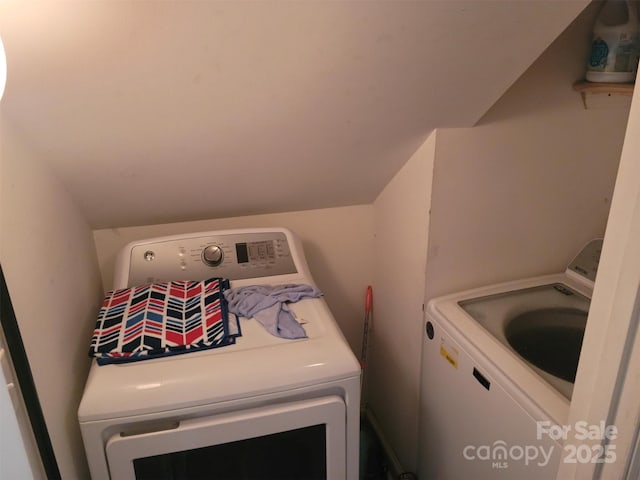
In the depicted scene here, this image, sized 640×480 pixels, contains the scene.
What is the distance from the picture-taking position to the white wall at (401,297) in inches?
58.3

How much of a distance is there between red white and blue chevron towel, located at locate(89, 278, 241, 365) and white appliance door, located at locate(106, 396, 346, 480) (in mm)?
190

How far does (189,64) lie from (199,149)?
1.06 ft

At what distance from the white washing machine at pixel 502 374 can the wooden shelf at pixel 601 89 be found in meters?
0.51

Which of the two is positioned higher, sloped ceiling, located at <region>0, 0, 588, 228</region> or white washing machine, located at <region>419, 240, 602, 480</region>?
sloped ceiling, located at <region>0, 0, 588, 228</region>

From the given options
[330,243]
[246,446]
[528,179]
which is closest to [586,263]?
[528,179]

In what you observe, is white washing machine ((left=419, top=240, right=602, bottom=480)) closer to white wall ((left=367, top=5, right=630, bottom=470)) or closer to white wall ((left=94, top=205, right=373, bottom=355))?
white wall ((left=367, top=5, right=630, bottom=470))

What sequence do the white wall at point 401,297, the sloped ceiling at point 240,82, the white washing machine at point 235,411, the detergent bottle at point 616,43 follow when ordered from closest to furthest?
the sloped ceiling at point 240,82 → the white washing machine at point 235,411 → the detergent bottle at point 616,43 → the white wall at point 401,297

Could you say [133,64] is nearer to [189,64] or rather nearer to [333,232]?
[189,64]

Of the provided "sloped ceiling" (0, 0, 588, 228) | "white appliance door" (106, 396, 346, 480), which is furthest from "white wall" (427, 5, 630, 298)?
"white appliance door" (106, 396, 346, 480)

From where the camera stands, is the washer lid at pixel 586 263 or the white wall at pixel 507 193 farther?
the washer lid at pixel 586 263

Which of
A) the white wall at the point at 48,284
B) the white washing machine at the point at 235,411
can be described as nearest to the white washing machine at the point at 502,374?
the white washing machine at the point at 235,411

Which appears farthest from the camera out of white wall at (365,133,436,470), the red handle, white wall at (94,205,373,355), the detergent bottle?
the red handle

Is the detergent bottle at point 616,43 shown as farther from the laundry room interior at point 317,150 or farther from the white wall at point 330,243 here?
the white wall at point 330,243

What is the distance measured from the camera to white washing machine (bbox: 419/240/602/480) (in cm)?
106
